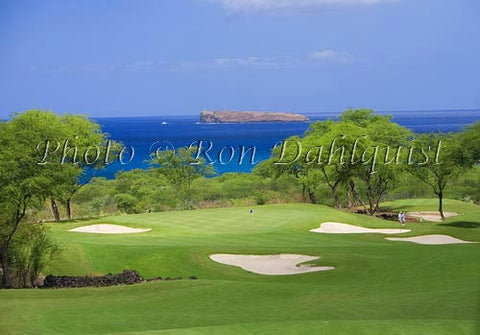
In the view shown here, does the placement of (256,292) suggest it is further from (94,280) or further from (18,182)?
(18,182)

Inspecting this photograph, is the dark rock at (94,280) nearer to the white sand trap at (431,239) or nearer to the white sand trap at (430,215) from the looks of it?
the white sand trap at (431,239)

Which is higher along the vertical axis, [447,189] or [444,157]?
[444,157]

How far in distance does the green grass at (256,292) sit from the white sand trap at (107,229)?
1.65 m

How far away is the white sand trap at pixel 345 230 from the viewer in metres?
34.9

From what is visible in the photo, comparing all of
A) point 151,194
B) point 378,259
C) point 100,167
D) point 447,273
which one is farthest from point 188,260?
point 151,194

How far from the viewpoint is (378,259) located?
22984mm

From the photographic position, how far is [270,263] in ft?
82.4

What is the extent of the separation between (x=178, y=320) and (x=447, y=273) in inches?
383

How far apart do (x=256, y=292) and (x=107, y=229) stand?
18663 mm

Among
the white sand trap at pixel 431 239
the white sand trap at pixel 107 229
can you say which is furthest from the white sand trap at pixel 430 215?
the white sand trap at pixel 107 229

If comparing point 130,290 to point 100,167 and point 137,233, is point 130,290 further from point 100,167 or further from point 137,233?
point 100,167

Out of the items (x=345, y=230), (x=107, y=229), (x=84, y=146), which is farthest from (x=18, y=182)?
(x=84, y=146)

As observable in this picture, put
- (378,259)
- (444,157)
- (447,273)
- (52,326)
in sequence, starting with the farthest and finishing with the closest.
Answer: (444,157) < (378,259) < (447,273) < (52,326)

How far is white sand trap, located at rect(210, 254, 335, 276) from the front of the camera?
23.6 m
